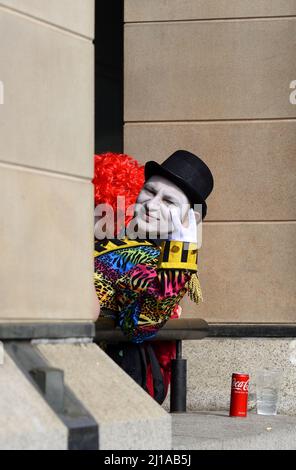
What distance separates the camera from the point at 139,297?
19.7 feet

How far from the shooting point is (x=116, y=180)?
6641 mm

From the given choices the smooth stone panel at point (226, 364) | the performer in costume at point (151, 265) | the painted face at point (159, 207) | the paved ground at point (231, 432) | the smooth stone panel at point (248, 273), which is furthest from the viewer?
the smooth stone panel at point (248, 273)

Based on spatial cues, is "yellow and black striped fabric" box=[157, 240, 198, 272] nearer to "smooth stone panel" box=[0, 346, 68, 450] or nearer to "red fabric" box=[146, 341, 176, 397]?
"red fabric" box=[146, 341, 176, 397]

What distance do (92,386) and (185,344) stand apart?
12.5ft

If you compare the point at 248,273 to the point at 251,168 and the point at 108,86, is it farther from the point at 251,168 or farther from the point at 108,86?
the point at 108,86

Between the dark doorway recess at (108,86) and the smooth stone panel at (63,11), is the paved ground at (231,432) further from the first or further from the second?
the dark doorway recess at (108,86)

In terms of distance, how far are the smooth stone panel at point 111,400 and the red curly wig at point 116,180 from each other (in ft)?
6.05

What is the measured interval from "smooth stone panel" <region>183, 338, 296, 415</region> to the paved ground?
1005 millimetres

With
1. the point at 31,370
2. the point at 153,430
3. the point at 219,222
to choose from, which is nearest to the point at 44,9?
the point at 31,370

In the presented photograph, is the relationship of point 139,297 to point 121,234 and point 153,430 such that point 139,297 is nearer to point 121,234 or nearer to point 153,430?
point 121,234

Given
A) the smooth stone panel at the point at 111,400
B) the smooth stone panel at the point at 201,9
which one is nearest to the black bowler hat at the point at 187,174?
the smooth stone panel at the point at 111,400

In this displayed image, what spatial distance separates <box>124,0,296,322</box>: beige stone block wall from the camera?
27.9 ft

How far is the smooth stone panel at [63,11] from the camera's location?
15.3 ft

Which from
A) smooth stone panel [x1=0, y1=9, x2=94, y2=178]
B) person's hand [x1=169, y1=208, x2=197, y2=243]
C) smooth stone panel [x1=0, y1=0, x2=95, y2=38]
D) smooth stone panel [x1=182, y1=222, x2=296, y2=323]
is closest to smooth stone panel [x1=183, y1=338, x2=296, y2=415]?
smooth stone panel [x1=182, y1=222, x2=296, y2=323]
